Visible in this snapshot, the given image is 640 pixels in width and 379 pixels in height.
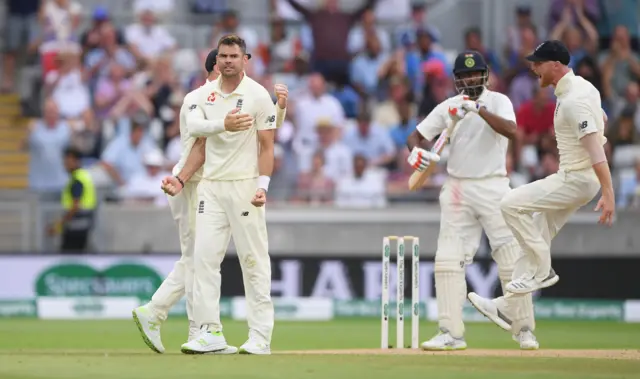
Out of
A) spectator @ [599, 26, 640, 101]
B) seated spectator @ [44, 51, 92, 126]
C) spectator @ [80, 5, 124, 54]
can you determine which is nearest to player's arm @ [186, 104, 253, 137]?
seated spectator @ [44, 51, 92, 126]

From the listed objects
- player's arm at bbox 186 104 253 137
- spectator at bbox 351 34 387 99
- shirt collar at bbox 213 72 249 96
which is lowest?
player's arm at bbox 186 104 253 137

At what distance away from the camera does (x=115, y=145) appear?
1686cm

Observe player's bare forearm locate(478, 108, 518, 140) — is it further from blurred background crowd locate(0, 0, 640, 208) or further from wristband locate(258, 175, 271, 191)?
blurred background crowd locate(0, 0, 640, 208)

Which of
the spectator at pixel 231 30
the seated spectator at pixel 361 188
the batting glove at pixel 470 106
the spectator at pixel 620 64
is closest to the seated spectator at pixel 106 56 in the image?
the spectator at pixel 231 30

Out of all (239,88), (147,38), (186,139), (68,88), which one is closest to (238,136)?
(239,88)

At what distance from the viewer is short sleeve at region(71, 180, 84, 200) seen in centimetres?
1554

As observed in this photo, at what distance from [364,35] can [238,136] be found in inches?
393

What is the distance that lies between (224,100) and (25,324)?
553 centimetres

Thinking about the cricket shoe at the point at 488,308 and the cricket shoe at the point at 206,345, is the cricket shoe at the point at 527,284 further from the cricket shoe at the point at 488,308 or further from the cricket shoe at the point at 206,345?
the cricket shoe at the point at 206,345

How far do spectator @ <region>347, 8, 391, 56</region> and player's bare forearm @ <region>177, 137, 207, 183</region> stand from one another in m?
9.40

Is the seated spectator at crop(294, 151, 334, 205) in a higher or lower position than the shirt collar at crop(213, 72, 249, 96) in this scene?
lower

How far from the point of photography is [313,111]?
17.2 meters

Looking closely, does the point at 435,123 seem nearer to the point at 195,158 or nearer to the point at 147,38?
the point at 195,158

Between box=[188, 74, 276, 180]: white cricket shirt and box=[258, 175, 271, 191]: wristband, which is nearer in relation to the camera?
box=[258, 175, 271, 191]: wristband
